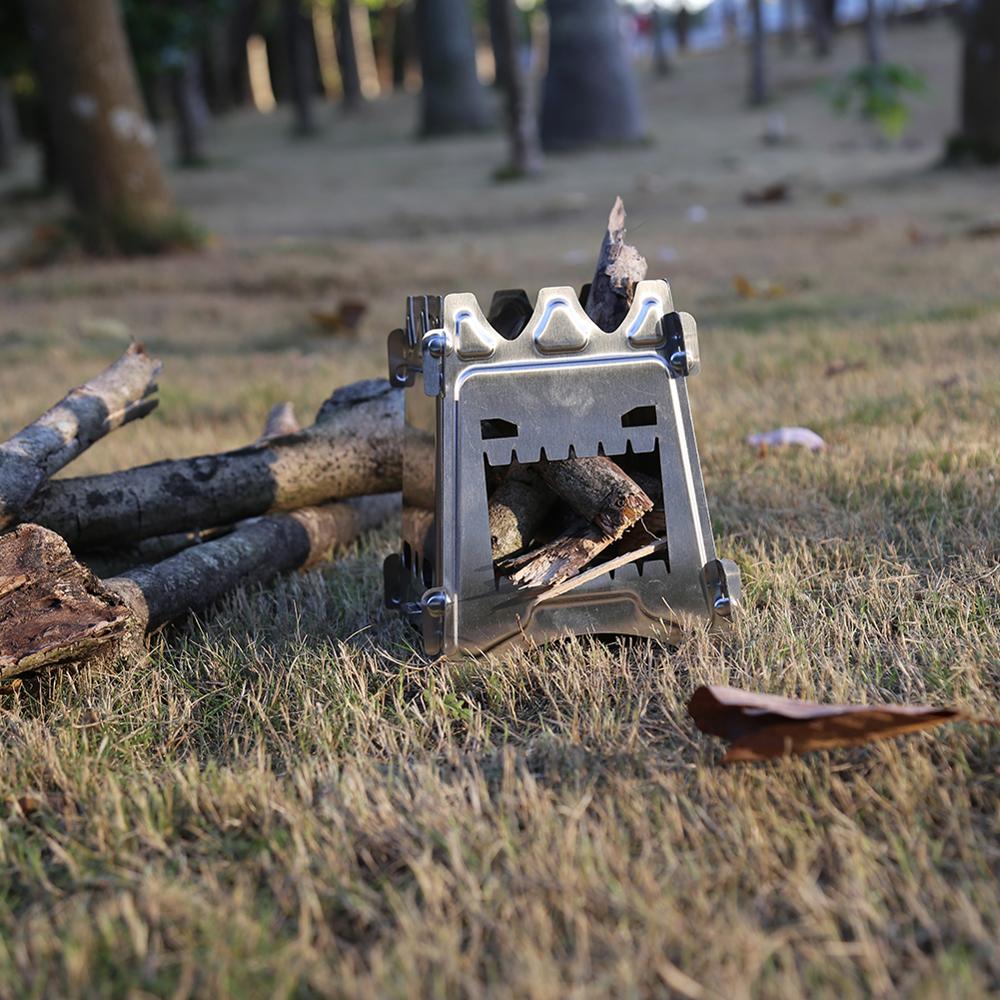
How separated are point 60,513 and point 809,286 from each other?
5.70 metres

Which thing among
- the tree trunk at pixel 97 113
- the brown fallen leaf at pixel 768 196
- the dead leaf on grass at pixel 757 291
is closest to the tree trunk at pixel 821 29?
the brown fallen leaf at pixel 768 196

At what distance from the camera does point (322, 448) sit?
10.5ft

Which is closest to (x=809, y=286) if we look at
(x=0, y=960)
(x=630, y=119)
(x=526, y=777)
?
(x=526, y=777)

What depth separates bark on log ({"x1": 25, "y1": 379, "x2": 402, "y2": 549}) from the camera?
2848mm

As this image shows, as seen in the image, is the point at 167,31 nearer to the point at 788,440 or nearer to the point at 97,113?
the point at 97,113

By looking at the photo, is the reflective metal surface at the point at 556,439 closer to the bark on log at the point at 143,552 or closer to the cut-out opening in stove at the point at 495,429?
the cut-out opening in stove at the point at 495,429

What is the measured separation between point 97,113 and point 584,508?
9.00 meters

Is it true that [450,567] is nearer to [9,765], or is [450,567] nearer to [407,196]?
[9,765]

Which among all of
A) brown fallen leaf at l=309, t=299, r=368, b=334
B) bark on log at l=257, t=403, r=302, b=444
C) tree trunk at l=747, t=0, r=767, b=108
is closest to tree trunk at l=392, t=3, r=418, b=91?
tree trunk at l=747, t=0, r=767, b=108

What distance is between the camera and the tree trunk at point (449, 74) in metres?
23.4

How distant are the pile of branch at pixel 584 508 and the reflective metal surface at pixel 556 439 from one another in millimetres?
64

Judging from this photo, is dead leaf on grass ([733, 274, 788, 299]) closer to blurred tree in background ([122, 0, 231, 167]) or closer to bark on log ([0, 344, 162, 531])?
bark on log ([0, 344, 162, 531])

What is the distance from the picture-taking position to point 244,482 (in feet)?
9.89

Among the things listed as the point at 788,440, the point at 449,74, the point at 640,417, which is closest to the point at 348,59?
the point at 449,74
